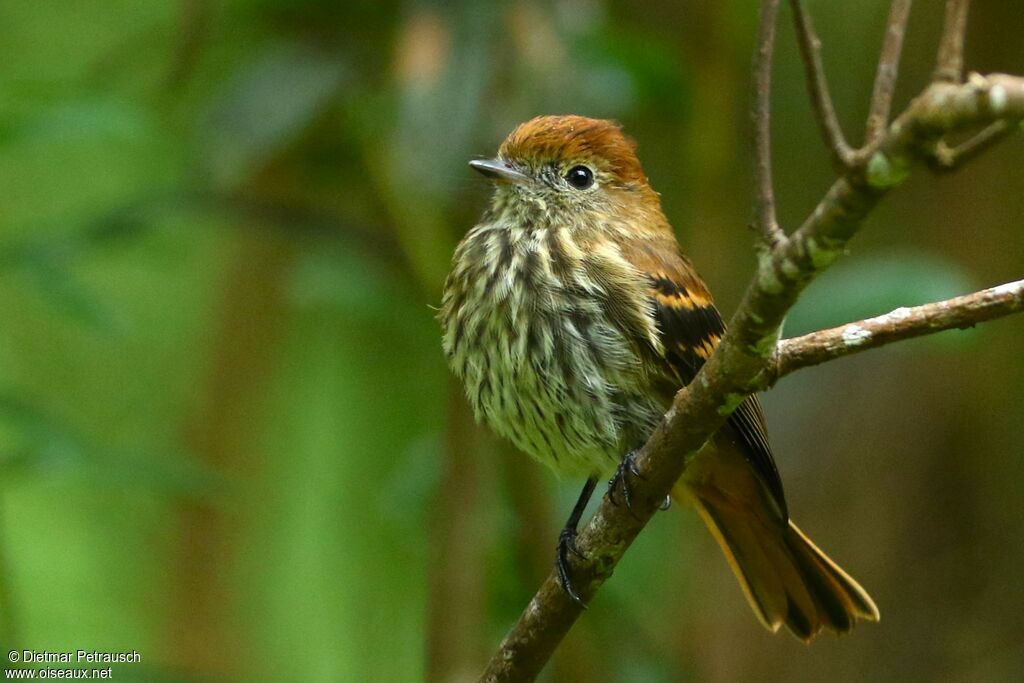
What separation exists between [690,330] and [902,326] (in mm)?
970

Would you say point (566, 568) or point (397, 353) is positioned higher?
point (566, 568)

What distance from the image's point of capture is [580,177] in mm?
3500

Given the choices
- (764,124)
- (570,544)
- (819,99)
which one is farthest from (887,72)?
(570,544)

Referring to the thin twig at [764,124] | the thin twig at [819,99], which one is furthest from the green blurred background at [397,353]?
the thin twig at [819,99]

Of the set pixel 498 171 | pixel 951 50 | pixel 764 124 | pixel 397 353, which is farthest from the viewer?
pixel 397 353

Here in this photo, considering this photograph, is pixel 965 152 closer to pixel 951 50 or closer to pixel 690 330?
pixel 951 50

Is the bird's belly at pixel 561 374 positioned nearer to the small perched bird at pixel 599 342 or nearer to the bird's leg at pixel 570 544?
the small perched bird at pixel 599 342

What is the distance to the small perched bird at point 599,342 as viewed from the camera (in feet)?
9.78

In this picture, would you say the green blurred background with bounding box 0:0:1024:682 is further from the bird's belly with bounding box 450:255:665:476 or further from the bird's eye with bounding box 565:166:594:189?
the bird's belly with bounding box 450:255:665:476

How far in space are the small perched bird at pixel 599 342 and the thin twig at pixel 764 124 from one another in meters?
0.75

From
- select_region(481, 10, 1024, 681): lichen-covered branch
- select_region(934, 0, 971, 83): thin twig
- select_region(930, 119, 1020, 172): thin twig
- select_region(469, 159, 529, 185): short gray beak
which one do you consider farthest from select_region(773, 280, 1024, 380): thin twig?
select_region(469, 159, 529, 185): short gray beak

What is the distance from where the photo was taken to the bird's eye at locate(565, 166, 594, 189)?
3.49 meters

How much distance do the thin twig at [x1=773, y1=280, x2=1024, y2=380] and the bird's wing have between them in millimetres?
828

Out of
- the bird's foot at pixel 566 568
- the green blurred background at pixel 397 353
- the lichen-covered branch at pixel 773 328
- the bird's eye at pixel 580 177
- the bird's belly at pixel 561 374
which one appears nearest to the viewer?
the lichen-covered branch at pixel 773 328
